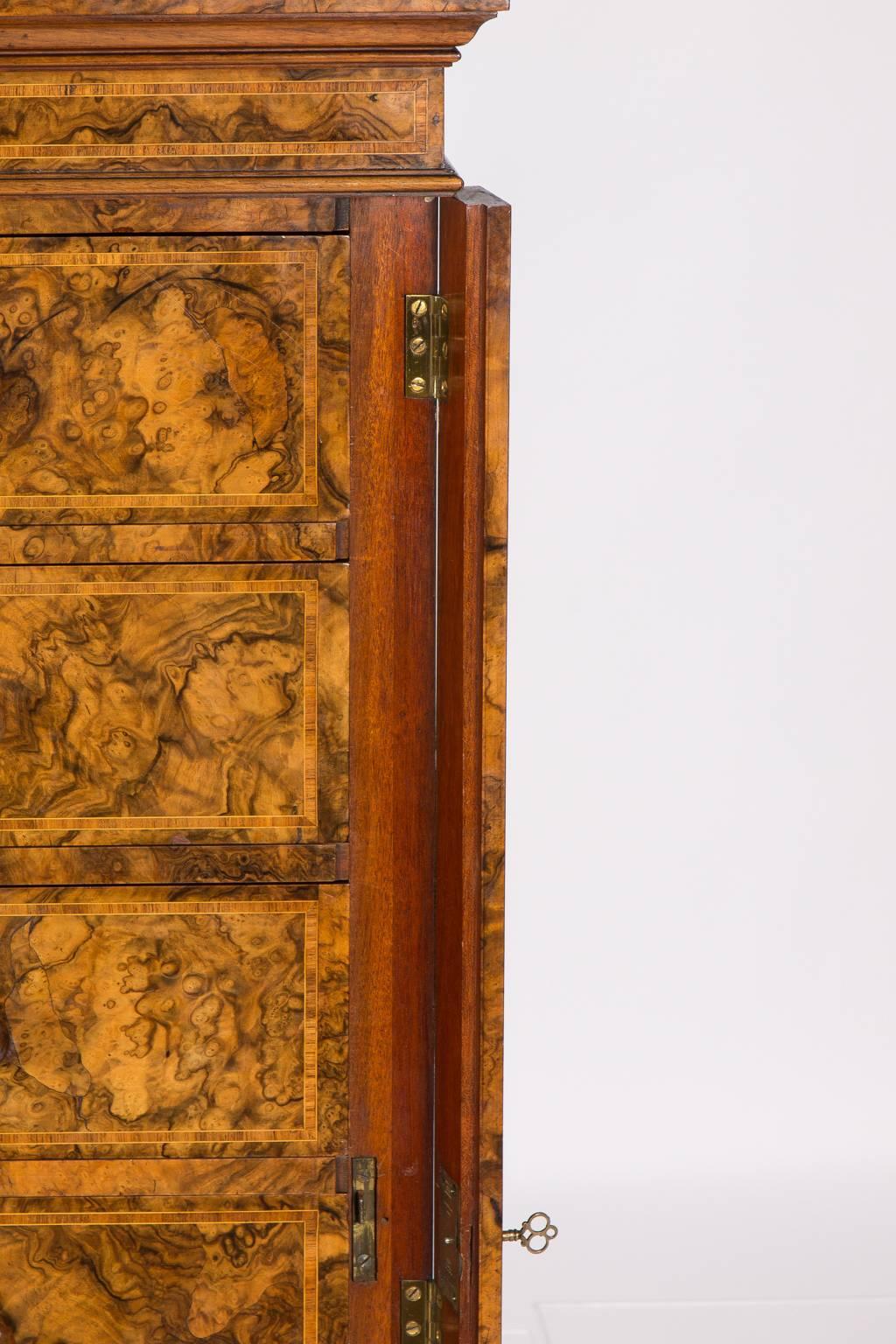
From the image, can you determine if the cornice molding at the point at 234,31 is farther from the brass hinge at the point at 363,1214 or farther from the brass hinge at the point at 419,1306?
the brass hinge at the point at 419,1306

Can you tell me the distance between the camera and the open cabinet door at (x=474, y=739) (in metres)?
1.32

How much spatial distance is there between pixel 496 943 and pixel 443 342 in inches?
21.6

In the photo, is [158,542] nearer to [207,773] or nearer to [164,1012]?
[207,773]

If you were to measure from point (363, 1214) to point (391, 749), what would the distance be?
45cm

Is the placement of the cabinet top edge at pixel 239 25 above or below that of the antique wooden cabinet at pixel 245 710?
above

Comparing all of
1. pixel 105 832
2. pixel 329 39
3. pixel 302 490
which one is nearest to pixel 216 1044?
pixel 105 832

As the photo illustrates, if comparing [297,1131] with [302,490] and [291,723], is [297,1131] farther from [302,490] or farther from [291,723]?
[302,490]

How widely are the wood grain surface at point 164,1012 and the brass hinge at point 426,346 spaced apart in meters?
0.48

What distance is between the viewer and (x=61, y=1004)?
1413mm

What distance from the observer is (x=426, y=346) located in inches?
54.8

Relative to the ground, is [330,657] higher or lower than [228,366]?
lower

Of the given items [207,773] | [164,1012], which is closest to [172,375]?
[207,773]

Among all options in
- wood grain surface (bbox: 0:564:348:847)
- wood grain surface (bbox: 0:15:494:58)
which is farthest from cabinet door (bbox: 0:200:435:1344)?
wood grain surface (bbox: 0:15:494:58)

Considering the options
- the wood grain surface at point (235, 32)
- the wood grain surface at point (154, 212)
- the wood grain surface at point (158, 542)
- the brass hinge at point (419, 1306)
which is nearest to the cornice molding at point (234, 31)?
the wood grain surface at point (235, 32)
